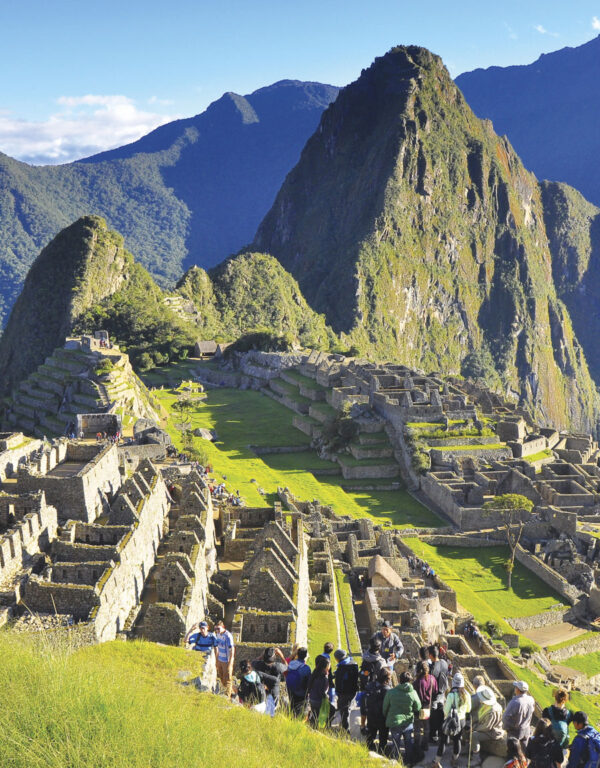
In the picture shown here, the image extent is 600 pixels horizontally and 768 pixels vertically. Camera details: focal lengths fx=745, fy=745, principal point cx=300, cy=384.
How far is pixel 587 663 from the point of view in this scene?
2950cm

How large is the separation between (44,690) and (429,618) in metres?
17.3

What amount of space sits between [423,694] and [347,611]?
38.4 ft

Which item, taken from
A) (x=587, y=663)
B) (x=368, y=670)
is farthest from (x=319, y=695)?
(x=587, y=663)

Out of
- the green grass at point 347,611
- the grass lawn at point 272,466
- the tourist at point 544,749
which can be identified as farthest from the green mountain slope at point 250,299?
the tourist at point 544,749

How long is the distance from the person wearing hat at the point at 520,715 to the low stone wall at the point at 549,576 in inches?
933

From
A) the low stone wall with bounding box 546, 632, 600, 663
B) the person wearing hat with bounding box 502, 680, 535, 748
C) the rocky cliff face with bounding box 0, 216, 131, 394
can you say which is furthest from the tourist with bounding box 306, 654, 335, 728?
the rocky cliff face with bounding box 0, 216, 131, 394

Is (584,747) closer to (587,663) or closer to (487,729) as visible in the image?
(487,729)

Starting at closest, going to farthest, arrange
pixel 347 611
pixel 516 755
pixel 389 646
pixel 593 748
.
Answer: pixel 593 748 → pixel 516 755 → pixel 389 646 → pixel 347 611

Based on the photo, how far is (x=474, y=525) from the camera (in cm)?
4234

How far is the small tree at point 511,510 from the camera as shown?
1590 inches

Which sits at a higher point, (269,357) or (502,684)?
(269,357)

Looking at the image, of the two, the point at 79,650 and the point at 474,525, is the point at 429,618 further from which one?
the point at 474,525

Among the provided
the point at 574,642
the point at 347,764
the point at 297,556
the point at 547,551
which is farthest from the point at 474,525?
the point at 347,764

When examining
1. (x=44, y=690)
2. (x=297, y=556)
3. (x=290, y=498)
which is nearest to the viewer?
(x=44, y=690)
